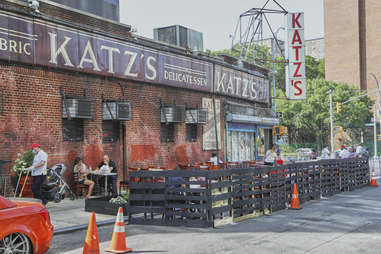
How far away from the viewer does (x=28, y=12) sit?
13.6m

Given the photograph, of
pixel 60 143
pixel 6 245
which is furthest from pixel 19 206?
pixel 60 143

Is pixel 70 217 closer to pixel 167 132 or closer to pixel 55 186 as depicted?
pixel 55 186

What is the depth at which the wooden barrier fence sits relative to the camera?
371 inches

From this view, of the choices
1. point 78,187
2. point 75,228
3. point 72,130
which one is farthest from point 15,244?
point 72,130

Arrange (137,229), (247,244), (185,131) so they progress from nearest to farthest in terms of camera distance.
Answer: (247,244), (137,229), (185,131)

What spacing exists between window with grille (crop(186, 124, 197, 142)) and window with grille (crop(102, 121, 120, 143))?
15.9 feet

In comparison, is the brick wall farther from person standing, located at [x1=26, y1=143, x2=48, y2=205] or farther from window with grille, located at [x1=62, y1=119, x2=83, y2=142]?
person standing, located at [x1=26, y1=143, x2=48, y2=205]

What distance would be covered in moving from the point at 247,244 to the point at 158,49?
40.8 ft

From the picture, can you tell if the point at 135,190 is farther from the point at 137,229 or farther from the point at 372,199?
the point at 372,199

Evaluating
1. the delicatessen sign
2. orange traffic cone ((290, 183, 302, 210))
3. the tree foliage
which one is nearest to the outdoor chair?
the delicatessen sign

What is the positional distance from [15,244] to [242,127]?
2009 cm

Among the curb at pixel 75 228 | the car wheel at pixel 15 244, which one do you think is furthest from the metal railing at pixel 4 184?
the car wheel at pixel 15 244

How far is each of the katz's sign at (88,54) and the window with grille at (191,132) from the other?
1.81m

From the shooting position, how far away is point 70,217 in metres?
10.6
